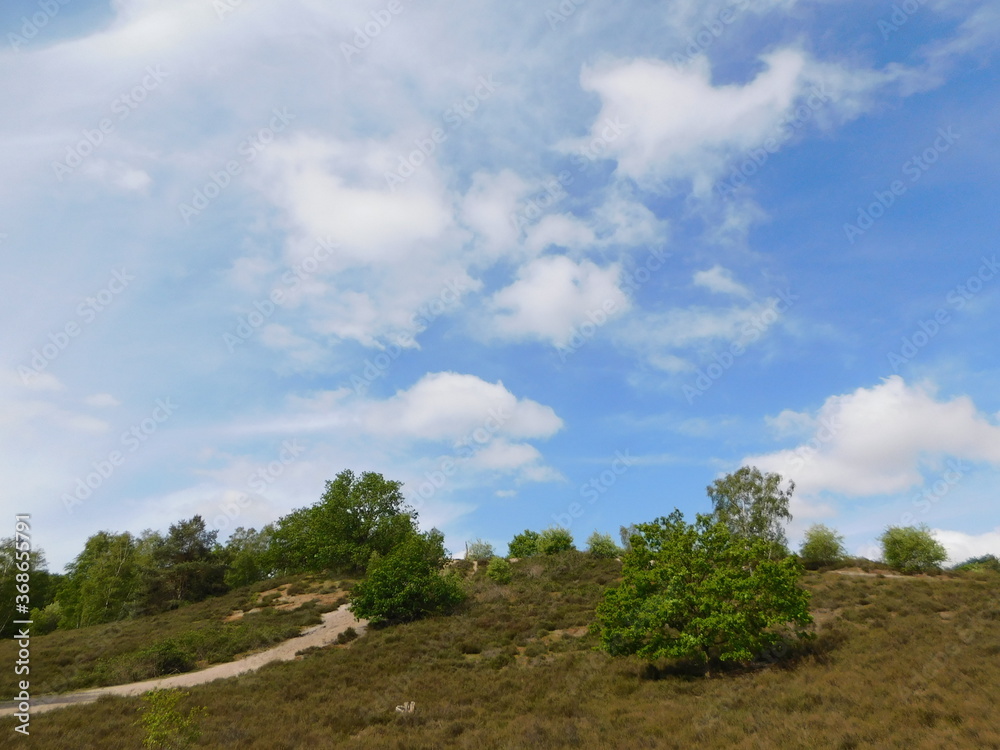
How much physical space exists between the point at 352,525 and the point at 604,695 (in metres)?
42.9

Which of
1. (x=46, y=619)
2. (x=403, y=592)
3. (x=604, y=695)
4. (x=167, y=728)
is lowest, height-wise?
(x=46, y=619)

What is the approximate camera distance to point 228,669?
2667cm

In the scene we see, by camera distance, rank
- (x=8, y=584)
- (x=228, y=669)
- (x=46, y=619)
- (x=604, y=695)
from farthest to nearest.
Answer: (x=46, y=619), (x=8, y=584), (x=228, y=669), (x=604, y=695)

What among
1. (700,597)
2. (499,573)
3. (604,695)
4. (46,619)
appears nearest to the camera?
(604,695)

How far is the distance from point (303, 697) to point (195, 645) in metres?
13.8

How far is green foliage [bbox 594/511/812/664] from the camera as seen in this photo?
1897 cm

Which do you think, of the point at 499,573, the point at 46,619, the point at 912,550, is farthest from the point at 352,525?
the point at 912,550

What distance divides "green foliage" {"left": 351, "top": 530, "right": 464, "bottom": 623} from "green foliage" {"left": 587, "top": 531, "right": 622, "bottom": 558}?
841 inches

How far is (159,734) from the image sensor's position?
50.2ft

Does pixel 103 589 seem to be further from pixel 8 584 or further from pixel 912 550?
pixel 912 550

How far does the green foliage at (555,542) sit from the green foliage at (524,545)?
2.52 metres

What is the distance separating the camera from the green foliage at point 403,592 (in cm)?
3356

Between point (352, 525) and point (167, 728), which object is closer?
point (167, 728)

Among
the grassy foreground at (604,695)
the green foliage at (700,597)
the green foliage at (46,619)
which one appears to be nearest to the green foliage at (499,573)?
the grassy foreground at (604,695)
